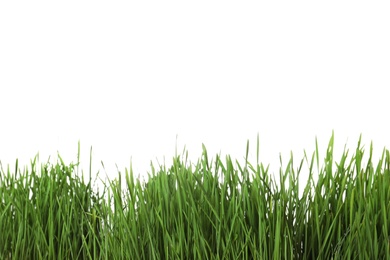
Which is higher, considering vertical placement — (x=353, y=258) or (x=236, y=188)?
(x=236, y=188)

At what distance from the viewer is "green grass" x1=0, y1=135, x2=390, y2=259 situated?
1.59 meters

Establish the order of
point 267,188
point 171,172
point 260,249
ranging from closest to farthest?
point 260,249
point 267,188
point 171,172

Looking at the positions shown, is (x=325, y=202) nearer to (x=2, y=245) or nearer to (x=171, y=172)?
(x=171, y=172)

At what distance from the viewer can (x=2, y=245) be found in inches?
79.7

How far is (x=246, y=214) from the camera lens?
170 centimetres

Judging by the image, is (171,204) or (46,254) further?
(46,254)

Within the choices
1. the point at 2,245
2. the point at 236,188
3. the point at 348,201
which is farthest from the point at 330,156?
the point at 2,245

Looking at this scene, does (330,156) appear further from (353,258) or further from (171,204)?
(171,204)

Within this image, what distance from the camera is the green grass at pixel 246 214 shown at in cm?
159

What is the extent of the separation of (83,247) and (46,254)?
4.8 inches

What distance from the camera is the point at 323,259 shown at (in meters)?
1.62

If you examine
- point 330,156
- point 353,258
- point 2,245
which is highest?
point 330,156

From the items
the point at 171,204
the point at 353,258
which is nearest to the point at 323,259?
the point at 353,258

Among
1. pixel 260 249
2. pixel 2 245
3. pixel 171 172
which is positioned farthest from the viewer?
pixel 2 245
